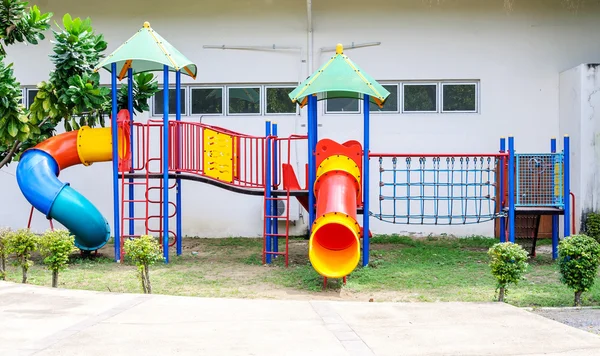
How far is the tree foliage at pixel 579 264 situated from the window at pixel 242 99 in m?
7.81

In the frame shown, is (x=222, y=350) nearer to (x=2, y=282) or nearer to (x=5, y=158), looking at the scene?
(x=2, y=282)

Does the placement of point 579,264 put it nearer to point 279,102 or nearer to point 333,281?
point 333,281

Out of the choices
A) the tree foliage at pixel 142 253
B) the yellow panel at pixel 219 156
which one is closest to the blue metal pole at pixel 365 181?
the yellow panel at pixel 219 156

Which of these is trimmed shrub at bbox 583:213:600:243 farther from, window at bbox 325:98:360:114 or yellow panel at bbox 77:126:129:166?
yellow panel at bbox 77:126:129:166

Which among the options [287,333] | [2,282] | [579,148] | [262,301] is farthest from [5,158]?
[579,148]

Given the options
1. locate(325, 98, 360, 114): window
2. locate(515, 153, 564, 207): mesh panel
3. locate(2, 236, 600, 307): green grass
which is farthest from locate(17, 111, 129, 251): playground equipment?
locate(515, 153, 564, 207): mesh panel

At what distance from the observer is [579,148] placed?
13.2m

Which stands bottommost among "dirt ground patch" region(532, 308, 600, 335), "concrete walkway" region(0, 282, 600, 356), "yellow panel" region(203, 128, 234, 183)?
"dirt ground patch" region(532, 308, 600, 335)

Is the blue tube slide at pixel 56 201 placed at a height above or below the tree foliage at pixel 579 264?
above

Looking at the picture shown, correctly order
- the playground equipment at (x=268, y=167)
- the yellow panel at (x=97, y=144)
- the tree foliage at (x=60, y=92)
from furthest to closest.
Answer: the yellow panel at (x=97, y=144), the tree foliage at (x=60, y=92), the playground equipment at (x=268, y=167)

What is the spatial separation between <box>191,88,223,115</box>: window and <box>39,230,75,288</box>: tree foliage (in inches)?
249

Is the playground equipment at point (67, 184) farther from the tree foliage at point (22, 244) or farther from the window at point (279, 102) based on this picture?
the window at point (279, 102)

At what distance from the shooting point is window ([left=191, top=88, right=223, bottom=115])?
14.4m

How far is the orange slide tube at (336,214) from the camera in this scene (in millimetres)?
9258
